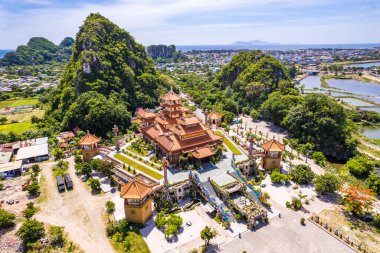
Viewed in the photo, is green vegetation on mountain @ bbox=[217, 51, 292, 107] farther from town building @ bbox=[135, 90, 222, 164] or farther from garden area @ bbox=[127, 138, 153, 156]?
garden area @ bbox=[127, 138, 153, 156]

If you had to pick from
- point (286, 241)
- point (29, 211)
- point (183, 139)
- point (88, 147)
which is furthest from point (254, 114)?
point (29, 211)

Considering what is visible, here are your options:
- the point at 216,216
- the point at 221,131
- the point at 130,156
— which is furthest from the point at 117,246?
the point at 221,131

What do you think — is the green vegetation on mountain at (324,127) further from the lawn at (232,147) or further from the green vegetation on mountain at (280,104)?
the lawn at (232,147)

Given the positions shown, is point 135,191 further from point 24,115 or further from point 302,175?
point 24,115

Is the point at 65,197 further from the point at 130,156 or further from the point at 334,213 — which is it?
the point at 334,213

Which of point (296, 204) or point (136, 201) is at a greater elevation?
point (136, 201)

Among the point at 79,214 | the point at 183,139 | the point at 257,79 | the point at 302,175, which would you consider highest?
the point at 257,79

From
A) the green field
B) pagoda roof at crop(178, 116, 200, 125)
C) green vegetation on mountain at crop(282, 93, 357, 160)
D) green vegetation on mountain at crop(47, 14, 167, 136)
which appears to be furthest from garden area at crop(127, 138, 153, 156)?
the green field
